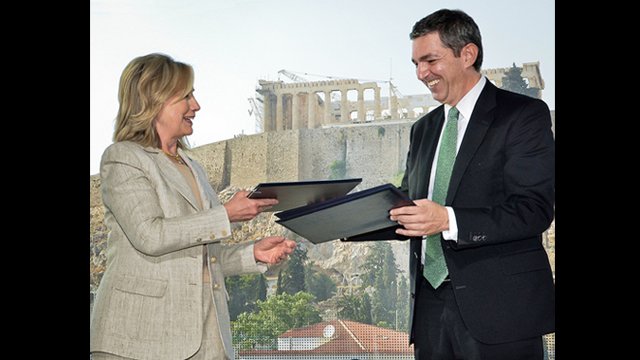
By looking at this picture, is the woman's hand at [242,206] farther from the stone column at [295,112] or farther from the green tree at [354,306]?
the stone column at [295,112]

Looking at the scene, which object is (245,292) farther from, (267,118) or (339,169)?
(267,118)

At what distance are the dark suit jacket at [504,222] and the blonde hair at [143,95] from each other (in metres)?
0.77

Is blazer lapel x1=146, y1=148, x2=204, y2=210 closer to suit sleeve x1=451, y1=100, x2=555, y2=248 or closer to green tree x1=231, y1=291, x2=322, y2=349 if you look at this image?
suit sleeve x1=451, y1=100, x2=555, y2=248

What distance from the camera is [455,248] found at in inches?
78.0

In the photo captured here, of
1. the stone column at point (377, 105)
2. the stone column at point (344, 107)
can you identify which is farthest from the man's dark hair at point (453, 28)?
the stone column at point (344, 107)

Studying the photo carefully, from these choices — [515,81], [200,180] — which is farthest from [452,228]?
[515,81]

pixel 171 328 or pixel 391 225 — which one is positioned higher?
pixel 391 225

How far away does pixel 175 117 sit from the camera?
212 cm

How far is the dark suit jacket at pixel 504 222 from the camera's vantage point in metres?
1.94

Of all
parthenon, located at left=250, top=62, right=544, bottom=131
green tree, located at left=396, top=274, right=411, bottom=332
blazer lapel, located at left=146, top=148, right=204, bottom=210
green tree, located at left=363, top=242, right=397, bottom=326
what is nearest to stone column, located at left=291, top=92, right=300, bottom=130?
parthenon, located at left=250, top=62, right=544, bottom=131

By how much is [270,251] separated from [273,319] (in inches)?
1169

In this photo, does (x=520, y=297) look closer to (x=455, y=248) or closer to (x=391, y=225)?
(x=455, y=248)
